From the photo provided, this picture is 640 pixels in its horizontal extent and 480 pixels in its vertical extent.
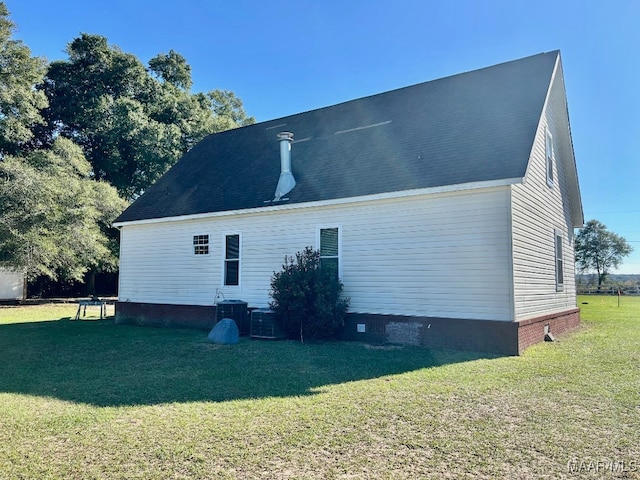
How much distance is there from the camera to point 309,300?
10000 mm

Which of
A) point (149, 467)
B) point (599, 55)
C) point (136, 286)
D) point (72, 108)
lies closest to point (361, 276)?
point (149, 467)

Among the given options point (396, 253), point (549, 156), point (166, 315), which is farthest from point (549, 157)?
point (166, 315)

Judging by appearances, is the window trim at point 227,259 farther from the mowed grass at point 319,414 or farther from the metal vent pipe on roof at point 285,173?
the mowed grass at point 319,414

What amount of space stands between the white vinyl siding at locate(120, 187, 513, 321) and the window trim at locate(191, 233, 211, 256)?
183 mm

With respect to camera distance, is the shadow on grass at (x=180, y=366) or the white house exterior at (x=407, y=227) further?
the white house exterior at (x=407, y=227)

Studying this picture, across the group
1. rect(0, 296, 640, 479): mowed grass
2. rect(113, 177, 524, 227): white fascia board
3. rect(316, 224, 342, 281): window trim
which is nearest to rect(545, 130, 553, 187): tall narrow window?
rect(113, 177, 524, 227): white fascia board

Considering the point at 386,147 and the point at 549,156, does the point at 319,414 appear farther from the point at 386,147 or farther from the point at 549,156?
the point at 549,156

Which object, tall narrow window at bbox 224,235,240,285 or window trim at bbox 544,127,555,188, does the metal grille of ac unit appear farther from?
window trim at bbox 544,127,555,188

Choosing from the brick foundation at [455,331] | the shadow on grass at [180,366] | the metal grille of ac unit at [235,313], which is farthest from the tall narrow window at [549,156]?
the metal grille of ac unit at [235,313]

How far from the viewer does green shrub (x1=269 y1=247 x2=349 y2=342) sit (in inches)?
391

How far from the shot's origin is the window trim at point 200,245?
13141 millimetres

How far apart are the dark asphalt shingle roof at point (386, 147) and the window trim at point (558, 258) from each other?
4.27 m

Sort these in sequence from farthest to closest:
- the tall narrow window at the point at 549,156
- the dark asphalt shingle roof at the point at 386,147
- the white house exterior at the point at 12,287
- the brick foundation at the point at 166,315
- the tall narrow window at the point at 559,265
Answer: the white house exterior at the point at 12,287 → the brick foundation at the point at 166,315 → the tall narrow window at the point at 559,265 → the tall narrow window at the point at 549,156 → the dark asphalt shingle roof at the point at 386,147

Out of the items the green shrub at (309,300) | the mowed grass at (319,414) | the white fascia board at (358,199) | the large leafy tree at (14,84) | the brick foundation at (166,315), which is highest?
the large leafy tree at (14,84)
